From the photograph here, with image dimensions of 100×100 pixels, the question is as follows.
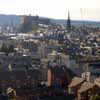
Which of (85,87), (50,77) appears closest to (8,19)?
(50,77)

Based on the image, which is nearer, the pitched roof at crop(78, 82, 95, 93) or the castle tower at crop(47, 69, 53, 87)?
the pitched roof at crop(78, 82, 95, 93)

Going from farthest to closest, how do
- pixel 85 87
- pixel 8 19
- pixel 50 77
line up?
pixel 8 19
pixel 50 77
pixel 85 87

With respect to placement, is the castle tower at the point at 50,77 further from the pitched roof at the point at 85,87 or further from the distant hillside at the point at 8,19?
the distant hillside at the point at 8,19

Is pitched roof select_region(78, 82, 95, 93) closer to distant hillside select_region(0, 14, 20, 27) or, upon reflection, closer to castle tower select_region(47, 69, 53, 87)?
castle tower select_region(47, 69, 53, 87)

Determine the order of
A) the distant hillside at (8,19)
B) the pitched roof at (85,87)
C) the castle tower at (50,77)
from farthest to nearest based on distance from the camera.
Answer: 1. the distant hillside at (8,19)
2. the castle tower at (50,77)
3. the pitched roof at (85,87)

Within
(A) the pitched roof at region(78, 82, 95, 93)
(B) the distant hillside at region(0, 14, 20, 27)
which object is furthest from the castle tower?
(B) the distant hillside at region(0, 14, 20, 27)

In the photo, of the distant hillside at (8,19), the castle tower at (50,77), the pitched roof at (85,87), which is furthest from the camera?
the distant hillside at (8,19)

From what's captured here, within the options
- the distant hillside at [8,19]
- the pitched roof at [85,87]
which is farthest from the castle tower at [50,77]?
the distant hillside at [8,19]

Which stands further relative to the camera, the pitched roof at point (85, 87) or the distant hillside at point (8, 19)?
the distant hillside at point (8, 19)

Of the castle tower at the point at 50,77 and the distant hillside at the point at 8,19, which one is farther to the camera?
the distant hillside at the point at 8,19

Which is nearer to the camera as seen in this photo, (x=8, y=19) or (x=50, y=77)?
(x=50, y=77)

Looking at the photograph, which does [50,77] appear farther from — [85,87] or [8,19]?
[8,19]

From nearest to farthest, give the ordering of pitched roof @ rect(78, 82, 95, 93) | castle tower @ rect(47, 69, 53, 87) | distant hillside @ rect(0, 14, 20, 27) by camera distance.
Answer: pitched roof @ rect(78, 82, 95, 93) → castle tower @ rect(47, 69, 53, 87) → distant hillside @ rect(0, 14, 20, 27)
